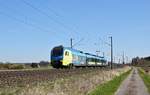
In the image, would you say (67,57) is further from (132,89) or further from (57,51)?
(132,89)

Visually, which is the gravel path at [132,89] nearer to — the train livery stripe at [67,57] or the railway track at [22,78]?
the railway track at [22,78]

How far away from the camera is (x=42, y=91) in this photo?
707 inches

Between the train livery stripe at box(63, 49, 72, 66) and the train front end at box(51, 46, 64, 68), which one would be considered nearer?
the train front end at box(51, 46, 64, 68)

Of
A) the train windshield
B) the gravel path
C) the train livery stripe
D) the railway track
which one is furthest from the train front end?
the railway track

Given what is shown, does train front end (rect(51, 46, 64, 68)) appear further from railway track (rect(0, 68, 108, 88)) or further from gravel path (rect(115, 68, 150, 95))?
railway track (rect(0, 68, 108, 88))

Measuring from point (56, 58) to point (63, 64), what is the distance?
1287 mm

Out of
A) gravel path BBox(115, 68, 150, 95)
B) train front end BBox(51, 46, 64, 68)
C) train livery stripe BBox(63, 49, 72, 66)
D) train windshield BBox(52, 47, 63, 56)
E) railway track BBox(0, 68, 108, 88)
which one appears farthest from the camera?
train livery stripe BBox(63, 49, 72, 66)

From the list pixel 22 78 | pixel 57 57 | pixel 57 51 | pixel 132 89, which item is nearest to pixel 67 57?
pixel 57 51

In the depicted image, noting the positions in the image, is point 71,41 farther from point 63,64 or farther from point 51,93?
point 51,93

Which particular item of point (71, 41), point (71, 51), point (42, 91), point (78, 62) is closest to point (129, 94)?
point (42, 91)

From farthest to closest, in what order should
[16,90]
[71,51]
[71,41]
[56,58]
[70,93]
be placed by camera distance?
[71,41], [71,51], [56,58], [70,93], [16,90]

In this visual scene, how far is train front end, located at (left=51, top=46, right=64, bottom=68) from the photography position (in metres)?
59.6

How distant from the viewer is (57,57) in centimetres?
5994

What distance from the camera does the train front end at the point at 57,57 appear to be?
59594mm
